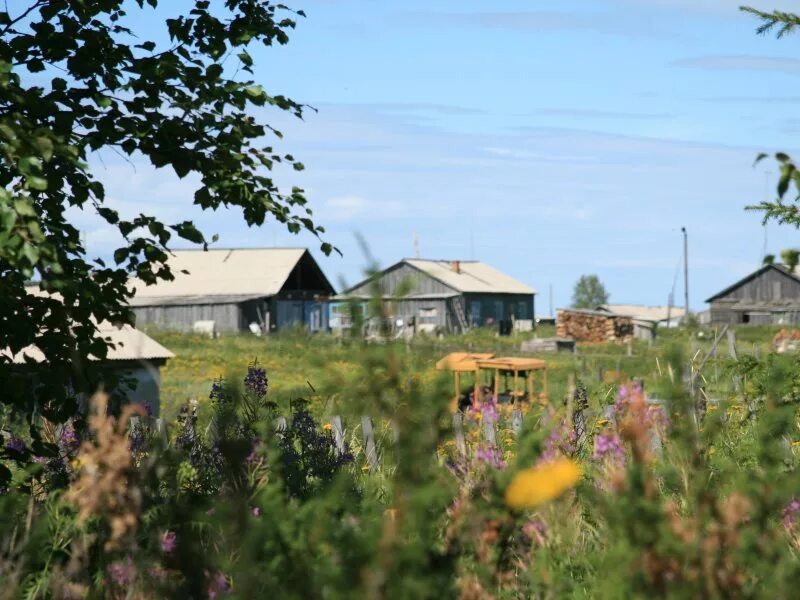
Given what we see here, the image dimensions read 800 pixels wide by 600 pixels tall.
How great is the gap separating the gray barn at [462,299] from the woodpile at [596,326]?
465cm

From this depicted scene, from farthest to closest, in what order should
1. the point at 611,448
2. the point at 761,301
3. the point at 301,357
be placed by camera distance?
the point at 761,301
the point at 301,357
the point at 611,448

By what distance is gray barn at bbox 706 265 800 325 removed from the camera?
6488 cm

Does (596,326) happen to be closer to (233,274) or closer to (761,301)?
(761,301)

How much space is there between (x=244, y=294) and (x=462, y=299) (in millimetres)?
13657

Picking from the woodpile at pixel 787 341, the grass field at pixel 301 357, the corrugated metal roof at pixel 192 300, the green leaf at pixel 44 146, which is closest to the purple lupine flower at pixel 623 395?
the woodpile at pixel 787 341

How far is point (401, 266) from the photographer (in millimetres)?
68188

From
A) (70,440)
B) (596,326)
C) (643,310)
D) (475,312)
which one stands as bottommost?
(70,440)

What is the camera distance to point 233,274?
60500 mm

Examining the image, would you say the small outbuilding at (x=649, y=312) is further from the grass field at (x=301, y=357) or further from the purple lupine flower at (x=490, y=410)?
the purple lupine flower at (x=490, y=410)

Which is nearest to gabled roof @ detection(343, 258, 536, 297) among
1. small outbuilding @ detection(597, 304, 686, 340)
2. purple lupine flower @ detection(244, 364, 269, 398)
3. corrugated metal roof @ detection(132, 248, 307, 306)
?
corrugated metal roof @ detection(132, 248, 307, 306)

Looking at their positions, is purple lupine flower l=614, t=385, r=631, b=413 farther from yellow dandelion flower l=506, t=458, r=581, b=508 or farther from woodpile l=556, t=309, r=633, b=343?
woodpile l=556, t=309, r=633, b=343

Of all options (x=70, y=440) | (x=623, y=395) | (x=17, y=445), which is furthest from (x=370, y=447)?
(x=623, y=395)

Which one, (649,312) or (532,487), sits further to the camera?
(649,312)

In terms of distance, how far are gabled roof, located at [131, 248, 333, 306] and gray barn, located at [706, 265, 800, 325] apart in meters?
23.1
